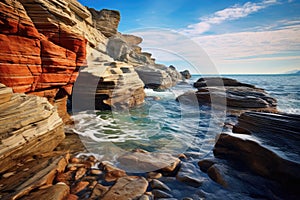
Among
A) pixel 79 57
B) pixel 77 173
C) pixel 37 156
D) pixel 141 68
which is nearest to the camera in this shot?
pixel 77 173

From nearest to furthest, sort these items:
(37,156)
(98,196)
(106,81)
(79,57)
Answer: (98,196), (37,156), (79,57), (106,81)

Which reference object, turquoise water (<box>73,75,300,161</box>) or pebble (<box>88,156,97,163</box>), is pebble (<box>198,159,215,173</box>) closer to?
turquoise water (<box>73,75,300,161</box>)

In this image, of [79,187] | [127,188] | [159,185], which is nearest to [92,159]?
[79,187]

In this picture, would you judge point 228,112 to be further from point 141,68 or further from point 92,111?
point 141,68

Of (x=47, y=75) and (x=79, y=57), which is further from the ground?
(x=79, y=57)

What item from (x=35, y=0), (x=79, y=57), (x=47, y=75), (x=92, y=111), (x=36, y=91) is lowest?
(x=92, y=111)

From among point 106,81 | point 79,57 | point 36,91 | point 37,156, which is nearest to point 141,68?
point 106,81

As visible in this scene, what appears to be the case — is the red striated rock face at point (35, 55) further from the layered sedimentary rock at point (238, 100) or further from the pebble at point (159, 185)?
the layered sedimentary rock at point (238, 100)

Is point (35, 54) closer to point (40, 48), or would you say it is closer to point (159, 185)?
point (40, 48)

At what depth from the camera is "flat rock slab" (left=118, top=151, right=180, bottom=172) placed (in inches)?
145

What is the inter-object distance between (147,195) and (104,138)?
12.1 ft

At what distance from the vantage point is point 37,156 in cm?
376

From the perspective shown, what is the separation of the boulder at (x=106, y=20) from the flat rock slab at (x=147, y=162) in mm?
24061

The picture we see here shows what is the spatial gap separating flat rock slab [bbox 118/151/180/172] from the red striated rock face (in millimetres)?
4533
